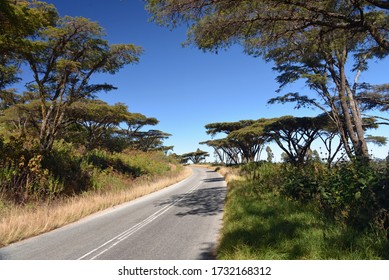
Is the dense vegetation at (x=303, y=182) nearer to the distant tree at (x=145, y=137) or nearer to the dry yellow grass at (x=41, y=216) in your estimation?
the dry yellow grass at (x=41, y=216)

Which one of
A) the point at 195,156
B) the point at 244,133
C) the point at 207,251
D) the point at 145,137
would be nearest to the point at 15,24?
the point at 207,251

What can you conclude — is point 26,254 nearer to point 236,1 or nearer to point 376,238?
point 376,238

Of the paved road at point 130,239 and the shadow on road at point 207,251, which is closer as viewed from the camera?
the shadow on road at point 207,251

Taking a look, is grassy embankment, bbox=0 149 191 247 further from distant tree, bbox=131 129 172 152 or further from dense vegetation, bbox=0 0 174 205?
distant tree, bbox=131 129 172 152

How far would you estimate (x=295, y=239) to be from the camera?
5.19 metres

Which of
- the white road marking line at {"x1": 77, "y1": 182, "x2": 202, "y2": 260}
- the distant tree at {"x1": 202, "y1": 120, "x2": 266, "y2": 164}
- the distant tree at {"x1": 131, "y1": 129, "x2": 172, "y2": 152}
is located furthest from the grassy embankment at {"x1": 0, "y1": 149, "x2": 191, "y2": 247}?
the distant tree at {"x1": 131, "y1": 129, "x2": 172, "y2": 152}

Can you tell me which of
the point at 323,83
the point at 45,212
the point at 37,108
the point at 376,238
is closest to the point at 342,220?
the point at 376,238

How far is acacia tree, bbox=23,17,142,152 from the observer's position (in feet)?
52.5

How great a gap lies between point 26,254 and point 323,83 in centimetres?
1848

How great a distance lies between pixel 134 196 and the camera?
17078 millimetres

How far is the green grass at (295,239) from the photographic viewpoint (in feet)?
14.6

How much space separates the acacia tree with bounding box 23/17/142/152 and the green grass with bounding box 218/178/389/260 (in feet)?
44.2

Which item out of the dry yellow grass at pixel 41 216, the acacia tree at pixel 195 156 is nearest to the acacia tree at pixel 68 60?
the dry yellow grass at pixel 41 216

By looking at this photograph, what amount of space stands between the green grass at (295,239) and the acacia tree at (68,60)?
44.2ft
